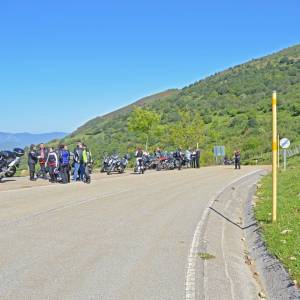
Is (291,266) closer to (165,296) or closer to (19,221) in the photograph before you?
(165,296)

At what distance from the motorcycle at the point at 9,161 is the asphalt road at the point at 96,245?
6781 mm

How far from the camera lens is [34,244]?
877cm

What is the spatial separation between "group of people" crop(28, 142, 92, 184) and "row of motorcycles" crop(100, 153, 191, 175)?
5.49m

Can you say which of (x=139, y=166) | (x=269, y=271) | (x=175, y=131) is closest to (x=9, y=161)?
(x=139, y=166)

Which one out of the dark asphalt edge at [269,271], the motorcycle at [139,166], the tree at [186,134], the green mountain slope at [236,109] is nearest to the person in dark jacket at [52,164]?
the motorcycle at [139,166]

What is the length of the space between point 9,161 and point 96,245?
15.7 meters

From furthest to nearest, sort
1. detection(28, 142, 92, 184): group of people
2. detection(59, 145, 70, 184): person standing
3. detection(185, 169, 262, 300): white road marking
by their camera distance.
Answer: detection(28, 142, 92, 184): group of people, detection(59, 145, 70, 184): person standing, detection(185, 169, 262, 300): white road marking

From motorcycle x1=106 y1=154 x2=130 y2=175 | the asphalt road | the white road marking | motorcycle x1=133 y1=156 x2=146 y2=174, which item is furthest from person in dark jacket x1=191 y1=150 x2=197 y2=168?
the white road marking

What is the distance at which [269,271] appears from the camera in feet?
24.4

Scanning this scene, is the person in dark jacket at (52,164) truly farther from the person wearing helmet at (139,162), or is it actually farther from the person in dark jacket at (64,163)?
the person wearing helmet at (139,162)

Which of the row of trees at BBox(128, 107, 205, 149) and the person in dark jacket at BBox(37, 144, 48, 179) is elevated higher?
the row of trees at BBox(128, 107, 205, 149)

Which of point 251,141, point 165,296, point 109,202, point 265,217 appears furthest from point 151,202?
point 251,141

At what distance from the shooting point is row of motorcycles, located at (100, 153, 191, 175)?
30.6 meters

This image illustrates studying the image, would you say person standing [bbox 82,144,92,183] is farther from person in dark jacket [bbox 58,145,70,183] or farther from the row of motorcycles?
the row of motorcycles
